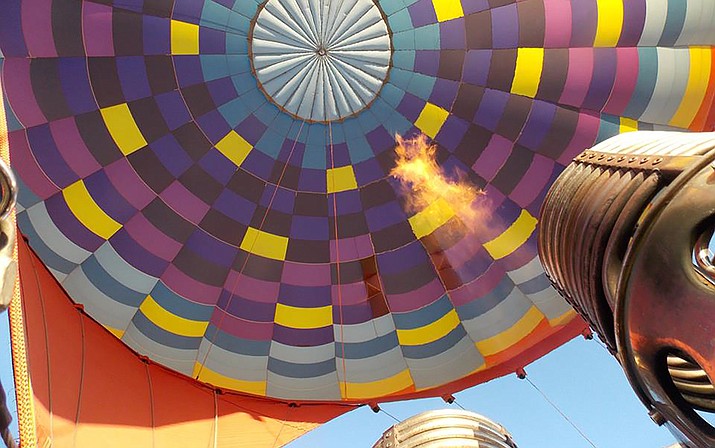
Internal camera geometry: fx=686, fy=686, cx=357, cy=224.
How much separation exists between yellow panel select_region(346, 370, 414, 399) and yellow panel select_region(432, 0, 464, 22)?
4.35 meters

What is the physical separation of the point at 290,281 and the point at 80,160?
9.24 ft

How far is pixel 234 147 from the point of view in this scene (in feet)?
26.2

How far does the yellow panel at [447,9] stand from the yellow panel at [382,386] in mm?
4354

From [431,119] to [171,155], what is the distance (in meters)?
3.03

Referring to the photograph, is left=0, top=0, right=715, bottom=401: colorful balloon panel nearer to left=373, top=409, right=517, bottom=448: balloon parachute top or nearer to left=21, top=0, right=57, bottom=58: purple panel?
left=21, top=0, right=57, bottom=58: purple panel

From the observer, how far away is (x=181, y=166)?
26.2ft

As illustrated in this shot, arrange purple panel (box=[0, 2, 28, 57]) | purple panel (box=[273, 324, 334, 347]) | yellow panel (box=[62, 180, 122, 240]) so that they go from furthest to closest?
purple panel (box=[273, 324, 334, 347])
yellow panel (box=[62, 180, 122, 240])
purple panel (box=[0, 2, 28, 57])

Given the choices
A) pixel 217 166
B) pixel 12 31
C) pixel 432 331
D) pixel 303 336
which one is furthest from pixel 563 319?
pixel 12 31

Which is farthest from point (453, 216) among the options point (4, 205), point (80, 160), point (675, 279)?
point (4, 205)

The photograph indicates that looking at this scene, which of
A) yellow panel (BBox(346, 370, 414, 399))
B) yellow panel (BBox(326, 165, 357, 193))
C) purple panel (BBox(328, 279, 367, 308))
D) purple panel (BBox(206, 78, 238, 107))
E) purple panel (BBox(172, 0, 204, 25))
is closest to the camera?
purple panel (BBox(172, 0, 204, 25))

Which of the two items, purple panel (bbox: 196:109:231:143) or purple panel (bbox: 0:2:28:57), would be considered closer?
purple panel (bbox: 0:2:28:57)

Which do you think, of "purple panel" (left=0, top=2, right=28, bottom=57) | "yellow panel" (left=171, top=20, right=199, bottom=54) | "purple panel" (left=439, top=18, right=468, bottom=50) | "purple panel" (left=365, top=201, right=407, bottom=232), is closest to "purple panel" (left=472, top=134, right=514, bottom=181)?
"purple panel" (left=365, top=201, right=407, bottom=232)

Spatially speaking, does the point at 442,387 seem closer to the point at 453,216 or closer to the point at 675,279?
the point at 453,216

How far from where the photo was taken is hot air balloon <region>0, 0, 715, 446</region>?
24.4 feet
